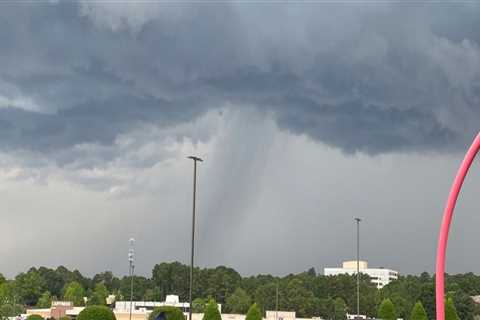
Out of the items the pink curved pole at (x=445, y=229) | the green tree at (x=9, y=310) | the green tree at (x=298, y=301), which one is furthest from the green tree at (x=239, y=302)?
the pink curved pole at (x=445, y=229)

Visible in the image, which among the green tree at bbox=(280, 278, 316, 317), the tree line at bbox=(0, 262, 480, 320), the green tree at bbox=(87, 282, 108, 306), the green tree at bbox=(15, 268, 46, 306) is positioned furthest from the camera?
the green tree at bbox=(15, 268, 46, 306)

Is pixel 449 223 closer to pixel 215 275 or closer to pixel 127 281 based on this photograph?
pixel 215 275

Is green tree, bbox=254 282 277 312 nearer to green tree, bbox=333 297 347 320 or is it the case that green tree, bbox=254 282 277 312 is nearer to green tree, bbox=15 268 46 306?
green tree, bbox=333 297 347 320

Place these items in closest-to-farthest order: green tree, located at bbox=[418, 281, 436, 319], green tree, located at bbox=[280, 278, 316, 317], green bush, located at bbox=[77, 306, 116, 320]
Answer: green bush, located at bbox=[77, 306, 116, 320]
green tree, located at bbox=[418, 281, 436, 319]
green tree, located at bbox=[280, 278, 316, 317]

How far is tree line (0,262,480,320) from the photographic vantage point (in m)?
104

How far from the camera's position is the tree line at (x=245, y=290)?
104438mm

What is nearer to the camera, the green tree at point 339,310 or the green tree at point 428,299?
the green tree at point 428,299

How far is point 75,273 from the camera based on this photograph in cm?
15388

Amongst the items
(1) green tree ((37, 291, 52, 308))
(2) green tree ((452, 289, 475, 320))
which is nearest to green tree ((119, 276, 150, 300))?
(1) green tree ((37, 291, 52, 308))

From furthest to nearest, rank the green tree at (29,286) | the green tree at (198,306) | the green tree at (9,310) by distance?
the green tree at (29,286) → the green tree at (198,306) → the green tree at (9,310)

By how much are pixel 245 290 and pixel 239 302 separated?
11.5 metres

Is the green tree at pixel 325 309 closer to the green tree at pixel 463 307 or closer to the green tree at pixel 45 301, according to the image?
the green tree at pixel 463 307

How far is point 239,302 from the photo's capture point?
11144 centimetres

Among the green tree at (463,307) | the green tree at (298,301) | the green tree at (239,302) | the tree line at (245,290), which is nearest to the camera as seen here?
the green tree at (463,307)
